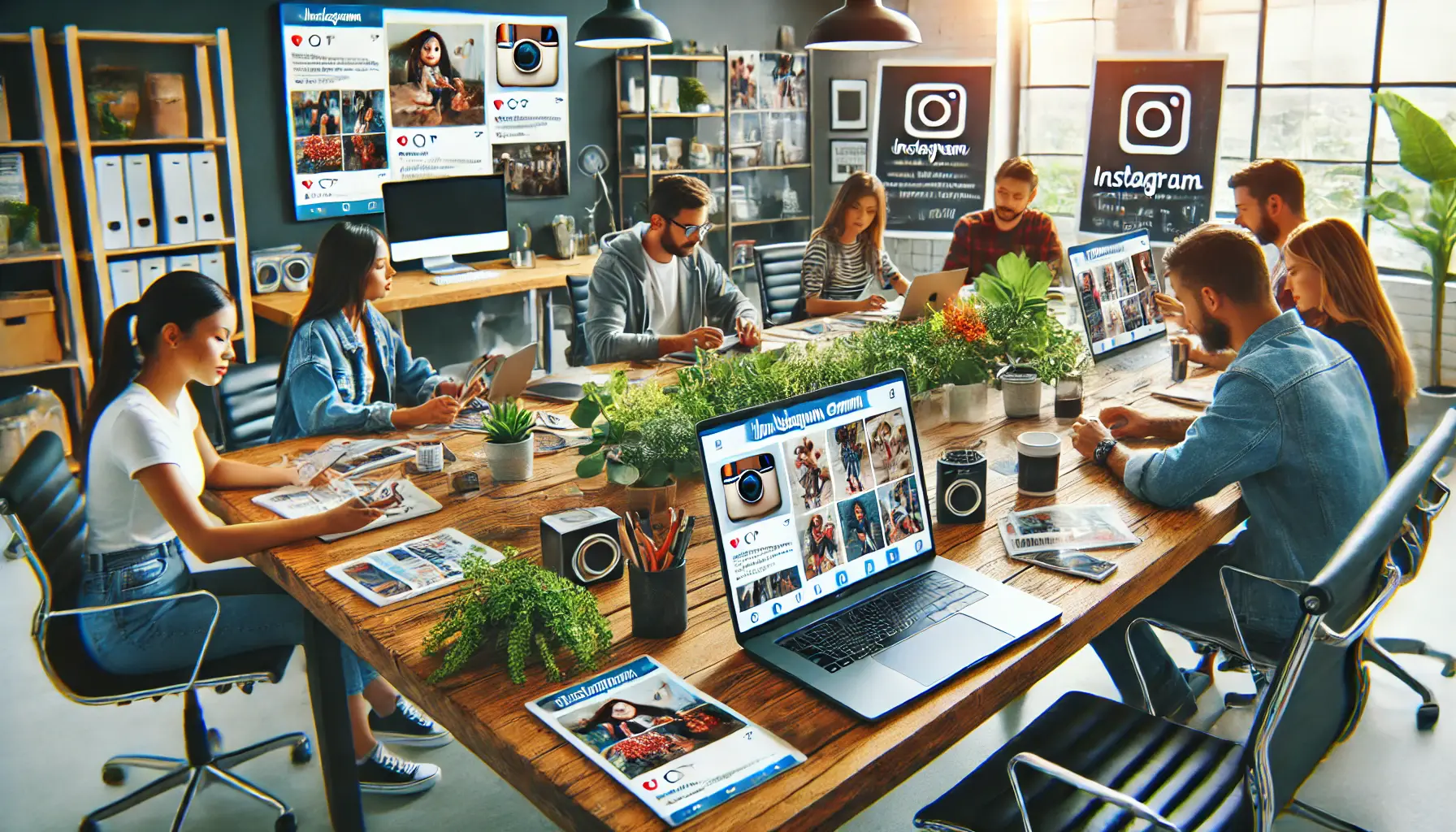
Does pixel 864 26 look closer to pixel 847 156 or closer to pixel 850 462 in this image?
pixel 850 462

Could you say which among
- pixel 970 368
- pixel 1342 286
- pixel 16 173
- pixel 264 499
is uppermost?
pixel 16 173

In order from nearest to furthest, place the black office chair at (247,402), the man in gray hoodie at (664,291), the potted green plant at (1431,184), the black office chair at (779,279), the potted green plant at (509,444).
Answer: the potted green plant at (509,444) < the black office chair at (247,402) < the man in gray hoodie at (664,291) < the potted green plant at (1431,184) < the black office chair at (779,279)

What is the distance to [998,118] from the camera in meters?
6.76

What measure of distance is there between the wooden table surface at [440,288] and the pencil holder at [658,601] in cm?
333

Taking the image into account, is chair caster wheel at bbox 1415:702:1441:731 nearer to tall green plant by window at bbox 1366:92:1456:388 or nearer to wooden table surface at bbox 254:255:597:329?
tall green plant by window at bbox 1366:92:1456:388

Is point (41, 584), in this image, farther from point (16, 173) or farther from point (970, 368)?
point (16, 173)

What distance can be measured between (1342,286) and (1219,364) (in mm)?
690

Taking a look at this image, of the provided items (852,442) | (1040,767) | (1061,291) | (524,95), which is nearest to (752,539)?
(852,442)

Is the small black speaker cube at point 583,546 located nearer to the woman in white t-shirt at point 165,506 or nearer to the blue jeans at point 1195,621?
the woman in white t-shirt at point 165,506

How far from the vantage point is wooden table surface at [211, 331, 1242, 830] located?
1348 mm

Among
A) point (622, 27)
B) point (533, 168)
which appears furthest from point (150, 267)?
point (622, 27)

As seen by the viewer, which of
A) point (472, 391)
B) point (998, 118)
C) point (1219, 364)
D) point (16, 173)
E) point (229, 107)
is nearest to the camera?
point (472, 391)

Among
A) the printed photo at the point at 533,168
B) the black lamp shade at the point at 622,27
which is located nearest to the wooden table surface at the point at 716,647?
the black lamp shade at the point at 622,27

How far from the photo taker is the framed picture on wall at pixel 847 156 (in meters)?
7.44
